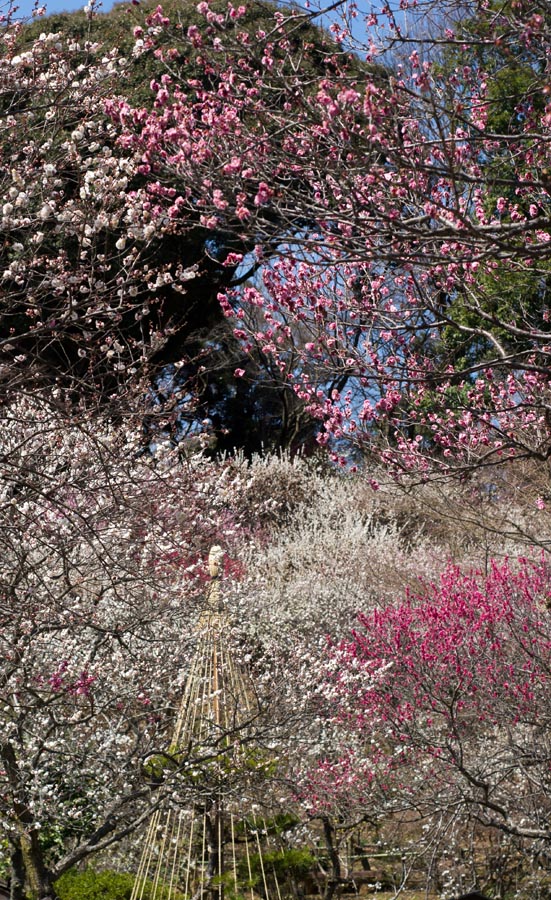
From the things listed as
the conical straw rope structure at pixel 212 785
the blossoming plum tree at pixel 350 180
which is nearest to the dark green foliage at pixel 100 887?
the conical straw rope structure at pixel 212 785

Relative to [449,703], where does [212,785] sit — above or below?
below

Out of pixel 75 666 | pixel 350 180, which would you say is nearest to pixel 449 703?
pixel 75 666

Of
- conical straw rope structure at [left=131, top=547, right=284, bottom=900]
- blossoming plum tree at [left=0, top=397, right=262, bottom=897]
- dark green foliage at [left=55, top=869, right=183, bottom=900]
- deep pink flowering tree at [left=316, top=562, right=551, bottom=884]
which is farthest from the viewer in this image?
deep pink flowering tree at [left=316, top=562, right=551, bottom=884]

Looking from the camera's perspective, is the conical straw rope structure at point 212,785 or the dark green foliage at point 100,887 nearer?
the conical straw rope structure at point 212,785

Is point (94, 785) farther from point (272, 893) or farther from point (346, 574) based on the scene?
point (346, 574)

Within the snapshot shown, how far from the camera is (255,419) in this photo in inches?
622

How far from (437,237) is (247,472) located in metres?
10.1

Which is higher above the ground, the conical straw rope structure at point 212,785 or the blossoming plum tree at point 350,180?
the blossoming plum tree at point 350,180

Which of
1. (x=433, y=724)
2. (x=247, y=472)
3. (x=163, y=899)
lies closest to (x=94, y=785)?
(x=163, y=899)

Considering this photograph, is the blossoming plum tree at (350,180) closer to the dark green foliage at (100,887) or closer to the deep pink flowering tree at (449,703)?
the deep pink flowering tree at (449,703)

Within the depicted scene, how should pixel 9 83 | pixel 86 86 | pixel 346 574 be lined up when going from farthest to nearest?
pixel 346 574 < pixel 86 86 < pixel 9 83

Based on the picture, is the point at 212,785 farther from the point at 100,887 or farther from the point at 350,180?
the point at 350,180

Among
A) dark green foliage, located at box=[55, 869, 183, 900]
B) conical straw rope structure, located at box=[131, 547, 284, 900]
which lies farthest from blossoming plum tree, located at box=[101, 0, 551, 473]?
dark green foliage, located at box=[55, 869, 183, 900]

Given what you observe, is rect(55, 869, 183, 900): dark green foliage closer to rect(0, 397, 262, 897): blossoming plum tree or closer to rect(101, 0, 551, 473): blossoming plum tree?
rect(0, 397, 262, 897): blossoming plum tree
